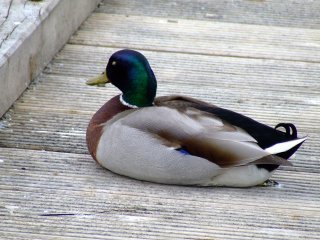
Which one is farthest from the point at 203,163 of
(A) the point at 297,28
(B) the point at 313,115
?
(A) the point at 297,28

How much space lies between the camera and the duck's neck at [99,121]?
12.2 feet

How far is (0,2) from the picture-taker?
4.71 meters

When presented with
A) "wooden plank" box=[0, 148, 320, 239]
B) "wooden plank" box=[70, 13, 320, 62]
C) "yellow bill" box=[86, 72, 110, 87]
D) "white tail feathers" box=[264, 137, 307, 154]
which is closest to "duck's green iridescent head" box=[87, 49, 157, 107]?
"yellow bill" box=[86, 72, 110, 87]

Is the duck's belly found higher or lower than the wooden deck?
higher

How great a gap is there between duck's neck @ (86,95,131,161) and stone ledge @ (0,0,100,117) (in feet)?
1.80

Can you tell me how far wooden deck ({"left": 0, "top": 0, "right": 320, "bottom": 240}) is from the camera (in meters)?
3.33

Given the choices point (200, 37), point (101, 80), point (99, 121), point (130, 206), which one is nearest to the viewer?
point (130, 206)

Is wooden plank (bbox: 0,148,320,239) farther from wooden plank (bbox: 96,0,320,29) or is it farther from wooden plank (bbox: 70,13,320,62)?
wooden plank (bbox: 96,0,320,29)

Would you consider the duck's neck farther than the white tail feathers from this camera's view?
Yes

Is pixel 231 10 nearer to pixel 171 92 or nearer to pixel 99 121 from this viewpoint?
pixel 171 92

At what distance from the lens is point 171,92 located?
463 centimetres

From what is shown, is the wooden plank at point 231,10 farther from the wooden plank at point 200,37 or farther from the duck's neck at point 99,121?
the duck's neck at point 99,121

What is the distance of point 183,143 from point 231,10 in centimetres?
242

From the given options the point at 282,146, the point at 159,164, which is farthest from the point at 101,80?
the point at 282,146
